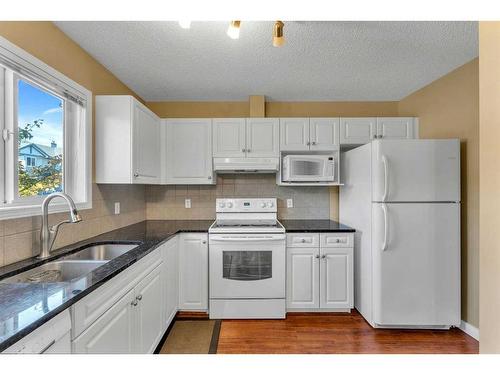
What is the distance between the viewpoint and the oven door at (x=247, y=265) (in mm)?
2494

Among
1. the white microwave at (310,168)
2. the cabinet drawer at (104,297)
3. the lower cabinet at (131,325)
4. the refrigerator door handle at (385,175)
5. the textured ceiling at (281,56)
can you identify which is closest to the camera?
the cabinet drawer at (104,297)

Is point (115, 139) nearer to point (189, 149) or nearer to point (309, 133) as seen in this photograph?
point (189, 149)

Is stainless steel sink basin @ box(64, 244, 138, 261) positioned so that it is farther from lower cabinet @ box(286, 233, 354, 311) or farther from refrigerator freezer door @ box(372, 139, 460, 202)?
refrigerator freezer door @ box(372, 139, 460, 202)

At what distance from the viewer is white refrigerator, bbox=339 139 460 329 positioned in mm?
2178

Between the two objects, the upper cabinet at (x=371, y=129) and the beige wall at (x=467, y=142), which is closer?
the beige wall at (x=467, y=142)

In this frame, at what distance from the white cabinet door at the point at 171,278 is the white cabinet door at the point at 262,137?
1.26 m

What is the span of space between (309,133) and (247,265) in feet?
5.15

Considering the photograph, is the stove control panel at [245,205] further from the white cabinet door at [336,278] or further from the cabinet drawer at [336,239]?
the white cabinet door at [336,278]

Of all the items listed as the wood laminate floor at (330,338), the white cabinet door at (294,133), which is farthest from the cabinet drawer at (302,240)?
the white cabinet door at (294,133)

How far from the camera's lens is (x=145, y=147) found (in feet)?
8.07

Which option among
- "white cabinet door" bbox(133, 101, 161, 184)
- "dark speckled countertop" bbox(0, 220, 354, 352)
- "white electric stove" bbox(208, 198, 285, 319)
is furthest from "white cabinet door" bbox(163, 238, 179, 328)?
"white cabinet door" bbox(133, 101, 161, 184)

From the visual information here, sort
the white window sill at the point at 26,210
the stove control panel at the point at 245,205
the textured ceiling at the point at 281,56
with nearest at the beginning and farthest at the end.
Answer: the white window sill at the point at 26,210 → the textured ceiling at the point at 281,56 → the stove control panel at the point at 245,205

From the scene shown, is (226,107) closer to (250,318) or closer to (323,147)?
(323,147)
